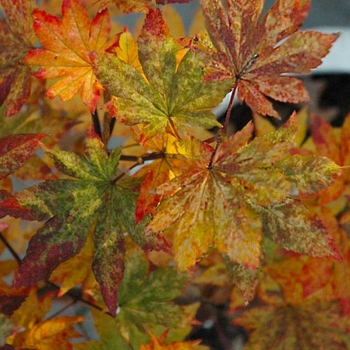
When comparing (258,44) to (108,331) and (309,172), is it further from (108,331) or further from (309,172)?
(108,331)

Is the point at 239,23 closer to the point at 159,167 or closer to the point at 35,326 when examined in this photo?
the point at 159,167

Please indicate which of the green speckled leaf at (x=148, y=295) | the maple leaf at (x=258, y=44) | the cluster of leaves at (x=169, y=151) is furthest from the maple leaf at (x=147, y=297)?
the maple leaf at (x=258, y=44)

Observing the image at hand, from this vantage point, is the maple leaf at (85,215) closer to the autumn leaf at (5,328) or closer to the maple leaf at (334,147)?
the autumn leaf at (5,328)

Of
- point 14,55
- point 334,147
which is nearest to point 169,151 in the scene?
point 14,55

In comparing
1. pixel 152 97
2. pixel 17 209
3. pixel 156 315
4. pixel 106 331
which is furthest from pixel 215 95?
pixel 106 331

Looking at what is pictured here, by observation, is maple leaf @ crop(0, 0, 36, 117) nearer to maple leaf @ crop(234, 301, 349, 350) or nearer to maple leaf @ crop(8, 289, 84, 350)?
maple leaf @ crop(8, 289, 84, 350)

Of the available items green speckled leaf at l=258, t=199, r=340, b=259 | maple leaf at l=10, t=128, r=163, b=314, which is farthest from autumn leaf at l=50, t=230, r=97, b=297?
green speckled leaf at l=258, t=199, r=340, b=259
